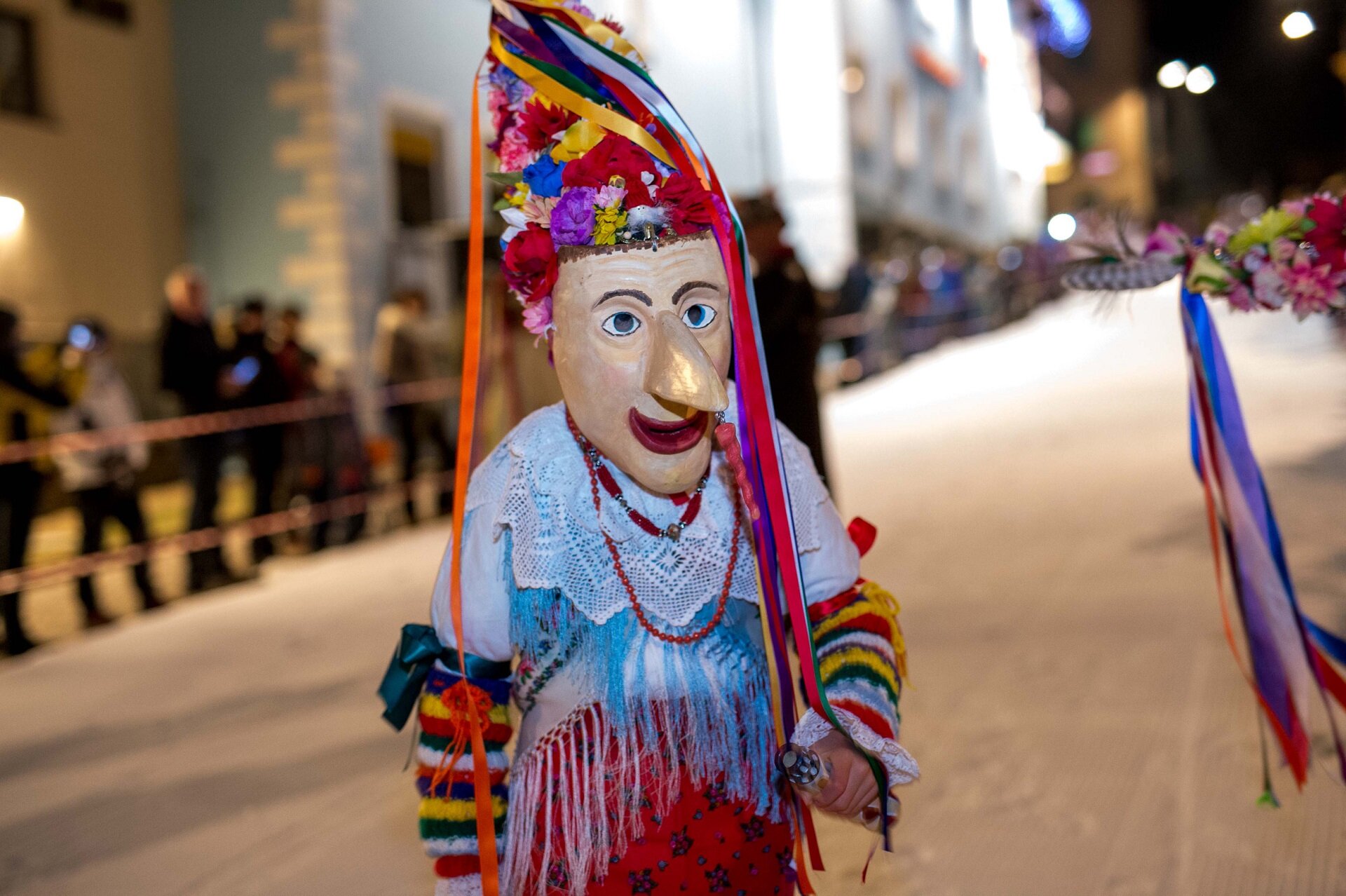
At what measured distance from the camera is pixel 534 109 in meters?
1.60

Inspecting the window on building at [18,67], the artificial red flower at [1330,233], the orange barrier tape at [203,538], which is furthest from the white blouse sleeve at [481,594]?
the window on building at [18,67]

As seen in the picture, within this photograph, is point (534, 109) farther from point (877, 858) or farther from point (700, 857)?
point (877, 858)

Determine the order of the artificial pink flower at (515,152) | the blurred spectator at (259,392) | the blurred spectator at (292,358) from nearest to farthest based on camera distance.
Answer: the artificial pink flower at (515,152), the blurred spectator at (259,392), the blurred spectator at (292,358)

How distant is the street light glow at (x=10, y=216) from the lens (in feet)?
28.9

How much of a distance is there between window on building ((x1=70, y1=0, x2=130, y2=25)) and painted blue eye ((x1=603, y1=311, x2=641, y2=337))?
9653 mm

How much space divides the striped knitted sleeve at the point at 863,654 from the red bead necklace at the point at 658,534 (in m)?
0.14

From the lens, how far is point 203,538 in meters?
5.93

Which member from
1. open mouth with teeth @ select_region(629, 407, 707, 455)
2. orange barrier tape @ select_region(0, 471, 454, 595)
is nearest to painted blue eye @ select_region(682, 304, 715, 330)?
open mouth with teeth @ select_region(629, 407, 707, 455)

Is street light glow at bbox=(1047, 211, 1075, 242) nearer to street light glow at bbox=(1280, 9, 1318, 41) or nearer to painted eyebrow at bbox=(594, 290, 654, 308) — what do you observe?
painted eyebrow at bbox=(594, 290, 654, 308)

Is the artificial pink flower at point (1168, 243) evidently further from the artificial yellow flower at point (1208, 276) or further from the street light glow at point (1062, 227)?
the street light glow at point (1062, 227)

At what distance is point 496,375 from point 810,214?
1232 centimetres

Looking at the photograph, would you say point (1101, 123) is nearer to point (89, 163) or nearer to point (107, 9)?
point (107, 9)

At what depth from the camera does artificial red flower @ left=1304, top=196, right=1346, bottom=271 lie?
2146 mm

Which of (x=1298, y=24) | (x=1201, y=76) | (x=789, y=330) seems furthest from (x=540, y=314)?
(x=1201, y=76)
